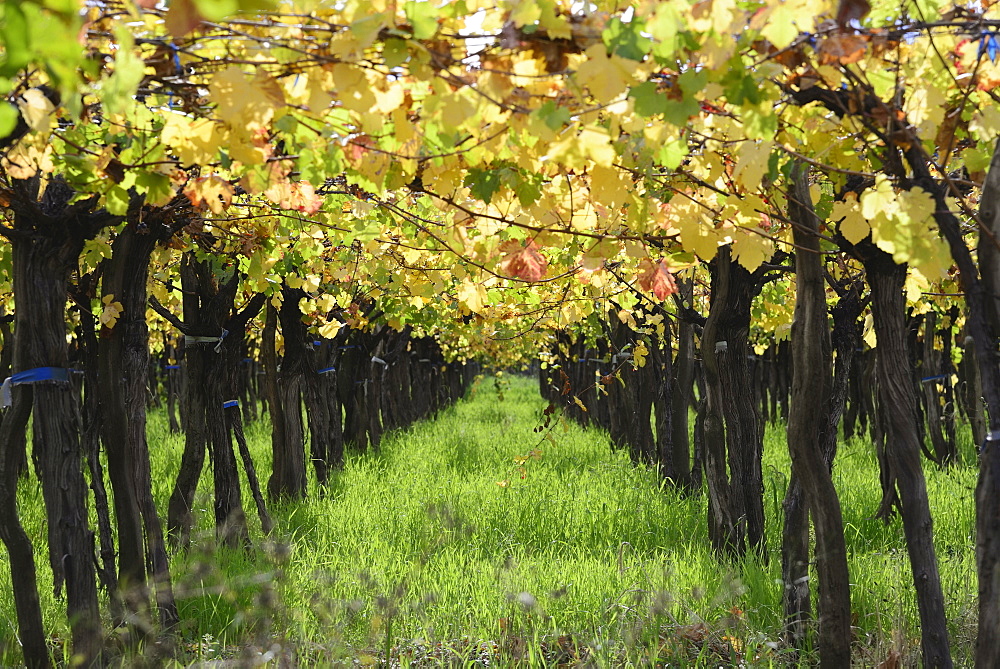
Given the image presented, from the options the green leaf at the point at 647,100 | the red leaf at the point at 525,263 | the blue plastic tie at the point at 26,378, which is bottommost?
the blue plastic tie at the point at 26,378

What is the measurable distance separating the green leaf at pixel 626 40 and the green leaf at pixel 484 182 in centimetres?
91

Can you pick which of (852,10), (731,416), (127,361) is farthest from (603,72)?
(731,416)

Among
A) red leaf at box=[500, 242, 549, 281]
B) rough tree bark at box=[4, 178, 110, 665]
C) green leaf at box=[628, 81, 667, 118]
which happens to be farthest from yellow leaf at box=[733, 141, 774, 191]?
rough tree bark at box=[4, 178, 110, 665]

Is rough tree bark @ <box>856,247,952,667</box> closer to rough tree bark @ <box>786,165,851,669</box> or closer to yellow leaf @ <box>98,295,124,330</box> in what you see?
rough tree bark @ <box>786,165,851,669</box>

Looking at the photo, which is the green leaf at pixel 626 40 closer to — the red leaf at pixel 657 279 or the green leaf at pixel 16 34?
the green leaf at pixel 16 34

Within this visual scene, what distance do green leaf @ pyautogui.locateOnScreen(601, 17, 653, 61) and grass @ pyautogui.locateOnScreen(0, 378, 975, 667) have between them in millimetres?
2806

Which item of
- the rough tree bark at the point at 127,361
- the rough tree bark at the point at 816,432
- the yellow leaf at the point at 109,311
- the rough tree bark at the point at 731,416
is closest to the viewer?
the rough tree bark at the point at 816,432

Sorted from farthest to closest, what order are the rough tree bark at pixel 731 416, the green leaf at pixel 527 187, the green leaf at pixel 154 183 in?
the rough tree bark at pixel 731 416, the green leaf at pixel 527 187, the green leaf at pixel 154 183

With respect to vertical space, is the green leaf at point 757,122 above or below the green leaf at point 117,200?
below

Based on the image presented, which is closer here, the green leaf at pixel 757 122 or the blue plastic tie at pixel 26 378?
the green leaf at pixel 757 122

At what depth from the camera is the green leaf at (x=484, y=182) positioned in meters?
2.88

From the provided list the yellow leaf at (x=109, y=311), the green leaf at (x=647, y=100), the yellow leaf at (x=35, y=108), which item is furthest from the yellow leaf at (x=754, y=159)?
the yellow leaf at (x=109, y=311)

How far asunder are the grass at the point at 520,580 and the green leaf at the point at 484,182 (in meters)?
2.05

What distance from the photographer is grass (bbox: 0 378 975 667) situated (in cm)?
447
